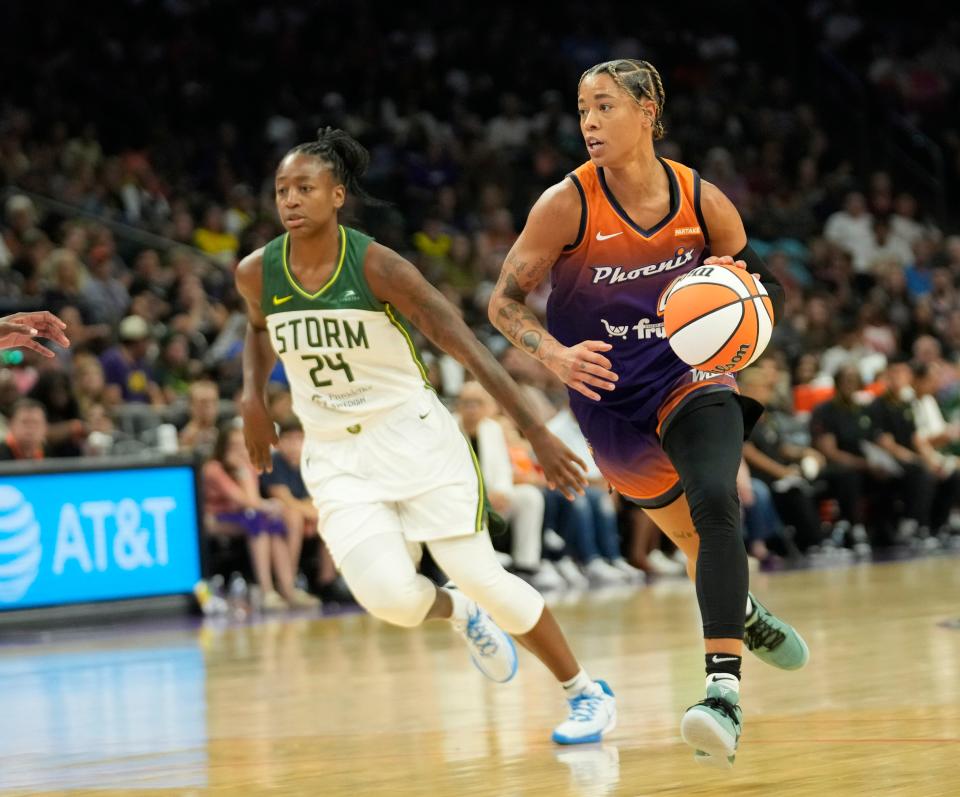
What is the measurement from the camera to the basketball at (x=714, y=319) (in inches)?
192

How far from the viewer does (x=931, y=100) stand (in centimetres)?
2395

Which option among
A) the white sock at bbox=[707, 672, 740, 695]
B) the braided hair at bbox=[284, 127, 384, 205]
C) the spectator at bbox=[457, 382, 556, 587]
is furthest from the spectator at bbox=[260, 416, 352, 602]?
the white sock at bbox=[707, 672, 740, 695]

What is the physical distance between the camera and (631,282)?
519 cm

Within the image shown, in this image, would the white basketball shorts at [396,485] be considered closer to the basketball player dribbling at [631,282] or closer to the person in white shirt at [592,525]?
the basketball player dribbling at [631,282]

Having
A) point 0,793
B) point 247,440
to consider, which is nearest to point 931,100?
point 247,440

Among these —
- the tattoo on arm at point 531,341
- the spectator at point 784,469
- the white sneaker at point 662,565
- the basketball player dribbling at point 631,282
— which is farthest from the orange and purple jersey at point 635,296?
the spectator at point 784,469

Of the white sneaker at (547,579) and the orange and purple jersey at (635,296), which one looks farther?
the white sneaker at (547,579)

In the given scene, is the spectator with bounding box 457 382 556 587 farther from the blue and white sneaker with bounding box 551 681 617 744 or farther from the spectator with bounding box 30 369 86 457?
the blue and white sneaker with bounding box 551 681 617 744

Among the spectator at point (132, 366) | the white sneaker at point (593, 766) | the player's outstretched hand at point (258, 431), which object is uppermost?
the spectator at point (132, 366)

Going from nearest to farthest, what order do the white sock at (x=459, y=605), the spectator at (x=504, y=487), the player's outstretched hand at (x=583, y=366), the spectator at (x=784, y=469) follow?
the player's outstretched hand at (x=583, y=366)
the white sock at (x=459, y=605)
the spectator at (x=504, y=487)
the spectator at (x=784, y=469)

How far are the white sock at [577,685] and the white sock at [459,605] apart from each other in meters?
0.52

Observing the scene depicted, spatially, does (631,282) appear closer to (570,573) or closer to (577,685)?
(577,685)

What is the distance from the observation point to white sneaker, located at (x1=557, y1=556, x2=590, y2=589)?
13.1m

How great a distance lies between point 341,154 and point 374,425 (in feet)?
3.31
